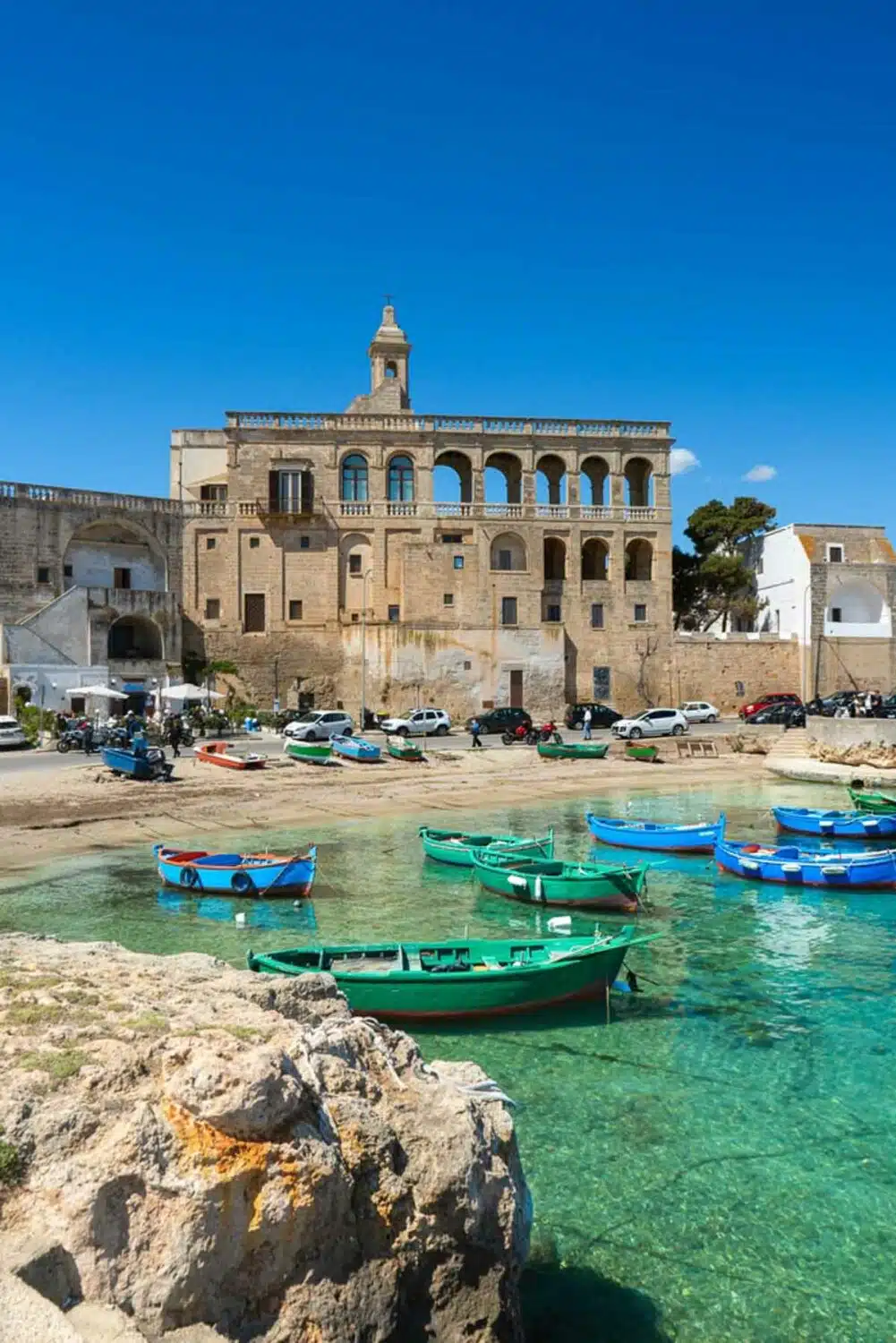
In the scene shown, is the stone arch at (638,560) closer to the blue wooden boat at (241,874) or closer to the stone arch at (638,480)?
the stone arch at (638,480)

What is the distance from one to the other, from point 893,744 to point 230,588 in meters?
30.1

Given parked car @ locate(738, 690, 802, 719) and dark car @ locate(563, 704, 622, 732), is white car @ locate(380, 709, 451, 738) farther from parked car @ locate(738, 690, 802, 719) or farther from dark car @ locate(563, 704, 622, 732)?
parked car @ locate(738, 690, 802, 719)

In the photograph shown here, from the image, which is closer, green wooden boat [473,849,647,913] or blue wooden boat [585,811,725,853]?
green wooden boat [473,849,647,913]

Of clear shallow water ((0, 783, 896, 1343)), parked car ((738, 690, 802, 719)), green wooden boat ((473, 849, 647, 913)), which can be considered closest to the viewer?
clear shallow water ((0, 783, 896, 1343))

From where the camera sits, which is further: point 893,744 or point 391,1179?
point 893,744

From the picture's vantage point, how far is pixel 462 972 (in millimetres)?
11195

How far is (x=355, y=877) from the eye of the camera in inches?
758

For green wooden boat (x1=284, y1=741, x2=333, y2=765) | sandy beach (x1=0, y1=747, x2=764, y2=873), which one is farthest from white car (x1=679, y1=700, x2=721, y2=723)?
green wooden boat (x1=284, y1=741, x2=333, y2=765)

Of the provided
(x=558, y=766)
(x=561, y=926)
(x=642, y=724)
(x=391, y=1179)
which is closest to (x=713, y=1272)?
(x=391, y=1179)

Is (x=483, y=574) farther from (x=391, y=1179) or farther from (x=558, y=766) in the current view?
(x=391, y=1179)

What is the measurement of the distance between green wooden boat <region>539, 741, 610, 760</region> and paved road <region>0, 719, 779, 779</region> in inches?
74.8

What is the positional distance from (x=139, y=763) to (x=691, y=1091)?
73.3 ft

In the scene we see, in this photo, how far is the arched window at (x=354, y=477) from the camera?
49.1 metres

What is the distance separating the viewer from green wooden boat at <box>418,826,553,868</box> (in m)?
19.6
